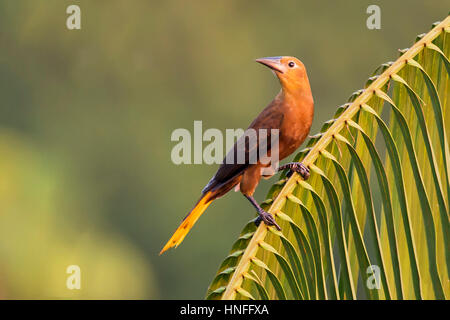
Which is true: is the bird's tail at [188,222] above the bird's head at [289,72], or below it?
below

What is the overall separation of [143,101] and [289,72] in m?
11.0

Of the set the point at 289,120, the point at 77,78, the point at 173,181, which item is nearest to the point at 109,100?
the point at 77,78

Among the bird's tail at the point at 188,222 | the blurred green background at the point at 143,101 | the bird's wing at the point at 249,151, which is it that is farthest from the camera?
the blurred green background at the point at 143,101

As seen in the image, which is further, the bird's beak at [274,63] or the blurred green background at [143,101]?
the blurred green background at [143,101]

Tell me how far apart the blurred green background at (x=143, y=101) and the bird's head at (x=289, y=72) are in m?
7.44

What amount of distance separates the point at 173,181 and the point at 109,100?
195 centimetres

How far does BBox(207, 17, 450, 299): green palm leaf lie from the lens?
152cm

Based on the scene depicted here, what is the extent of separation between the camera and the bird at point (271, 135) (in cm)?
237

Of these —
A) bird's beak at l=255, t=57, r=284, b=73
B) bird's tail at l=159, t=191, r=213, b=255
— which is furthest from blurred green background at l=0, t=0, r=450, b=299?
bird's beak at l=255, t=57, r=284, b=73

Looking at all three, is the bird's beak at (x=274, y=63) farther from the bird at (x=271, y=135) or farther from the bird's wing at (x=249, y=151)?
the bird's wing at (x=249, y=151)

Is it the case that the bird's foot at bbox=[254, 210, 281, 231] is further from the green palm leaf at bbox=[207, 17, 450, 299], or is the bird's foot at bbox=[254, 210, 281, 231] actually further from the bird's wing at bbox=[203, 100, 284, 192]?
the bird's wing at bbox=[203, 100, 284, 192]

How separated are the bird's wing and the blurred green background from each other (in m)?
7.28

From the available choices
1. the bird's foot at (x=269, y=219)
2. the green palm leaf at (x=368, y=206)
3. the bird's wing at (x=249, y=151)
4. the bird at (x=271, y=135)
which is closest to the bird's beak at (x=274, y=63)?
the bird at (x=271, y=135)

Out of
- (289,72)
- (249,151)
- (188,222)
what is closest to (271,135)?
(249,151)
